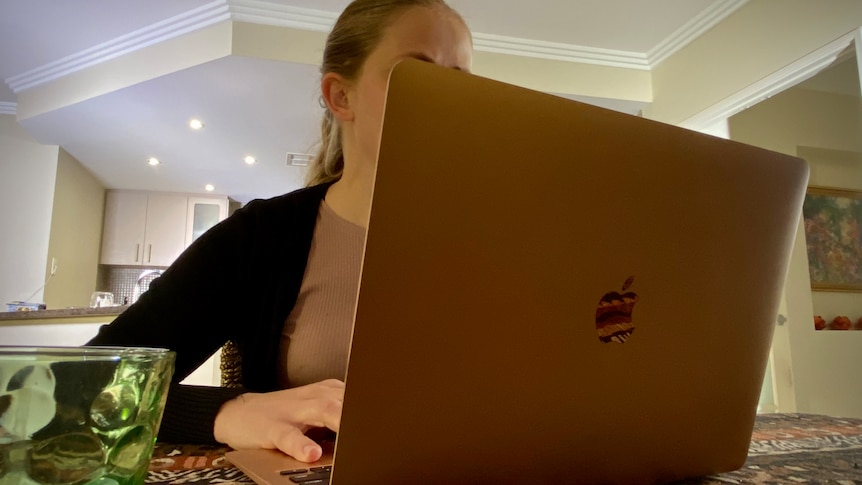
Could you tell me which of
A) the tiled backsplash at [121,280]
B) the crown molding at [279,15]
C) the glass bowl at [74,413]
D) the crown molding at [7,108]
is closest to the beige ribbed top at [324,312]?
the glass bowl at [74,413]

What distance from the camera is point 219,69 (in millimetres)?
2768

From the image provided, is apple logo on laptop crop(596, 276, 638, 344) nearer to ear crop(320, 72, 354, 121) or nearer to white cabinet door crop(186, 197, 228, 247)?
ear crop(320, 72, 354, 121)

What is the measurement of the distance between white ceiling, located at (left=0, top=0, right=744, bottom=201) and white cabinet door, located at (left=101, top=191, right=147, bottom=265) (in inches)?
38.2

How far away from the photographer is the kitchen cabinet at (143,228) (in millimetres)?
4883

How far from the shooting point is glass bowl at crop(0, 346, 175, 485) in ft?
0.87

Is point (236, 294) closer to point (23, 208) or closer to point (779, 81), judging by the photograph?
point (779, 81)

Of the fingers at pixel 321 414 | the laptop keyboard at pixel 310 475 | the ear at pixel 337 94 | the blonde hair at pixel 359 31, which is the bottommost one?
the laptop keyboard at pixel 310 475

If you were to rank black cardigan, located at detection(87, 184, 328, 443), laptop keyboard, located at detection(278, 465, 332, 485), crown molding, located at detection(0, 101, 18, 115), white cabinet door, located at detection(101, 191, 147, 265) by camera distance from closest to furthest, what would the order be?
laptop keyboard, located at detection(278, 465, 332, 485) → black cardigan, located at detection(87, 184, 328, 443) → crown molding, located at detection(0, 101, 18, 115) → white cabinet door, located at detection(101, 191, 147, 265)

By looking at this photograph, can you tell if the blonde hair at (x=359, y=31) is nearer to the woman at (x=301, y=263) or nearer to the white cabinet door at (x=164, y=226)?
the woman at (x=301, y=263)

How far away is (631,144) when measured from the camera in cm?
35

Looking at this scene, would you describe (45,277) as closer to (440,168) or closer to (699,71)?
(699,71)

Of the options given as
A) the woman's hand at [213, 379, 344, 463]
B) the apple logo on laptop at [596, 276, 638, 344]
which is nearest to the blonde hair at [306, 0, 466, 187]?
the woman's hand at [213, 379, 344, 463]

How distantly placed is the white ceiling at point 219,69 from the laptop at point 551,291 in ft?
6.94

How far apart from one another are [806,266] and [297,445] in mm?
3105
